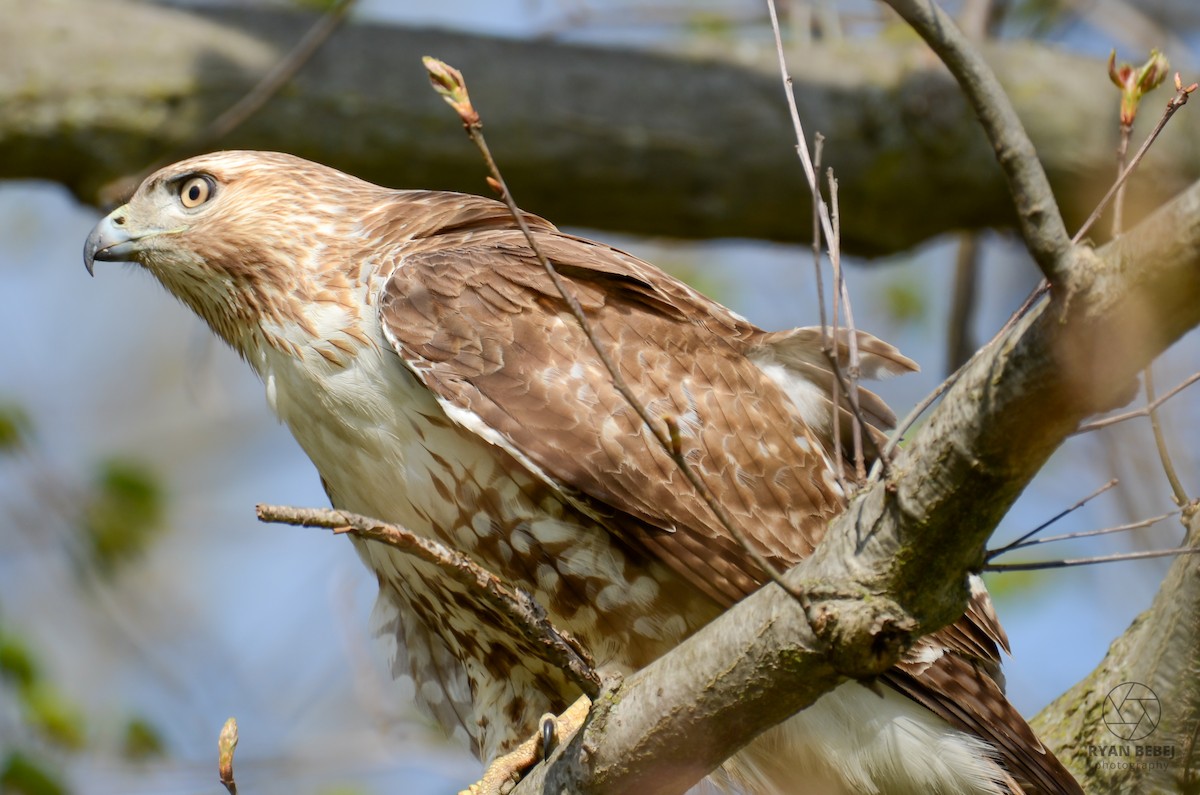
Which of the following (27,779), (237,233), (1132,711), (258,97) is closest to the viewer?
(1132,711)

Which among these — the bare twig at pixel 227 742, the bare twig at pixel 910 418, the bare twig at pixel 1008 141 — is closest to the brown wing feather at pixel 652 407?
the bare twig at pixel 910 418

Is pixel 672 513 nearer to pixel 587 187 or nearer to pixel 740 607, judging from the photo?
pixel 740 607

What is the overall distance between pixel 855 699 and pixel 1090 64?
4.09 meters

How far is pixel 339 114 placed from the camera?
18.3ft

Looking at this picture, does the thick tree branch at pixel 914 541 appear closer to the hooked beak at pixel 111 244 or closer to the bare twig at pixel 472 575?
the bare twig at pixel 472 575

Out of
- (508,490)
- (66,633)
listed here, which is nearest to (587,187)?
(508,490)

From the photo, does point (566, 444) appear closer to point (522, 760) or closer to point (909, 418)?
point (522, 760)

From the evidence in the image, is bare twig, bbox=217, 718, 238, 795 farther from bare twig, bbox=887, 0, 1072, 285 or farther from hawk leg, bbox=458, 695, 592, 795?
bare twig, bbox=887, 0, 1072, 285

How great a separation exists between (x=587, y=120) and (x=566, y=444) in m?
2.87

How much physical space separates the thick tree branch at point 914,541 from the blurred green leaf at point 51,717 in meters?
3.05

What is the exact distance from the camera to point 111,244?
3838 mm

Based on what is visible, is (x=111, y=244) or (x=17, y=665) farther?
(x=17, y=665)

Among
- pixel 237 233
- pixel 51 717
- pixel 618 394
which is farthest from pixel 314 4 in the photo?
pixel 618 394

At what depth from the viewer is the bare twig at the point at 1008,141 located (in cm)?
190
